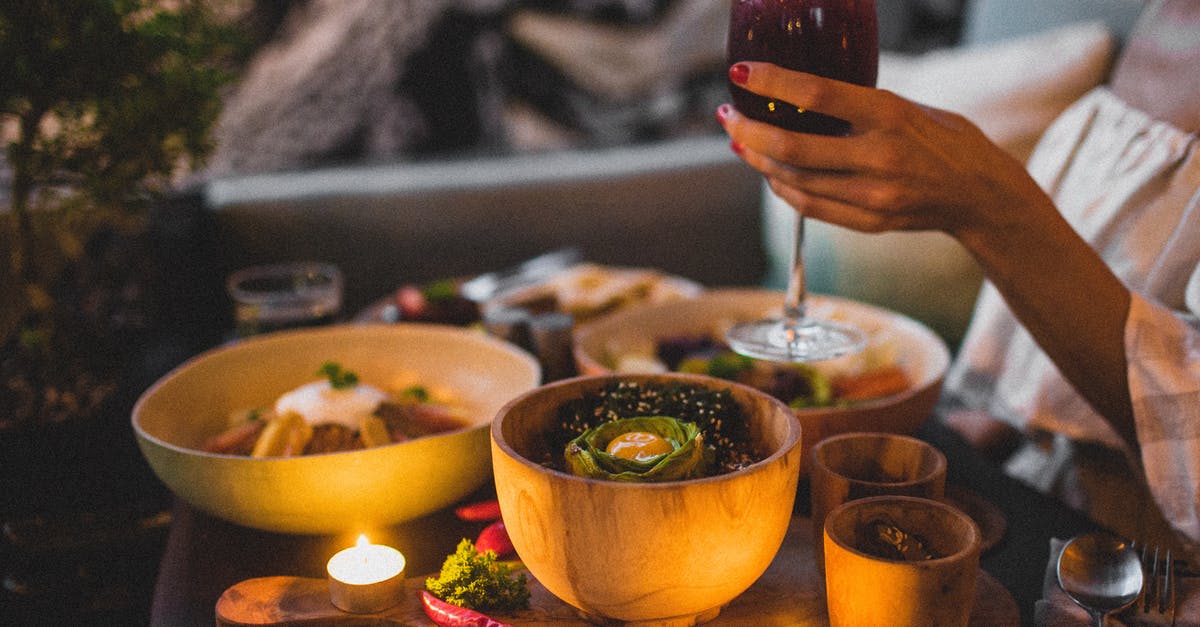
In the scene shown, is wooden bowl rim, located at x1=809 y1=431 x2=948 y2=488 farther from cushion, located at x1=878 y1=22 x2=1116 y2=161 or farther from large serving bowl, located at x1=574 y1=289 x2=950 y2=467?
cushion, located at x1=878 y1=22 x2=1116 y2=161

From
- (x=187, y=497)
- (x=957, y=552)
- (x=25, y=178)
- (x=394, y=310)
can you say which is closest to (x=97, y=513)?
(x=187, y=497)

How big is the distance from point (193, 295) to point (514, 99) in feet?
4.50

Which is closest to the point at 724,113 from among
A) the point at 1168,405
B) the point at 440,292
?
the point at 1168,405

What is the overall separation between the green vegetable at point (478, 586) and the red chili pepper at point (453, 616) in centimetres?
1

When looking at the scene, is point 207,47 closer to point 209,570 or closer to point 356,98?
point 209,570

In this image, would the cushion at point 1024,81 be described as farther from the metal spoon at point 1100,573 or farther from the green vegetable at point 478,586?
the green vegetable at point 478,586

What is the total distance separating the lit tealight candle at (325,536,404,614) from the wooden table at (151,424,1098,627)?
0.08 m

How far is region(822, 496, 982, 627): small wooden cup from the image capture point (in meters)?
0.63

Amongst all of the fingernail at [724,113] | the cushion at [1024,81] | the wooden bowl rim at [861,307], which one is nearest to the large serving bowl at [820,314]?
the wooden bowl rim at [861,307]

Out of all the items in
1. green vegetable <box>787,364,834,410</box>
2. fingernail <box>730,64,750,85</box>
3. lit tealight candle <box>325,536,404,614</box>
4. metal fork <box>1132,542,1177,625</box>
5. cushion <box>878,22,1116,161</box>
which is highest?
fingernail <box>730,64,750,85</box>

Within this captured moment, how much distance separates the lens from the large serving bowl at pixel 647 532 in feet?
2.07

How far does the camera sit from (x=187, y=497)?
913 millimetres

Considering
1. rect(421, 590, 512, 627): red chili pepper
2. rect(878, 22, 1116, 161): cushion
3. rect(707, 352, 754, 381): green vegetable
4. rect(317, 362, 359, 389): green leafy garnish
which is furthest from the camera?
rect(878, 22, 1116, 161): cushion

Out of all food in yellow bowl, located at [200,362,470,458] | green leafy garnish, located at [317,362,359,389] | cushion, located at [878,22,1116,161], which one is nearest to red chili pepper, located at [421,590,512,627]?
food in yellow bowl, located at [200,362,470,458]
